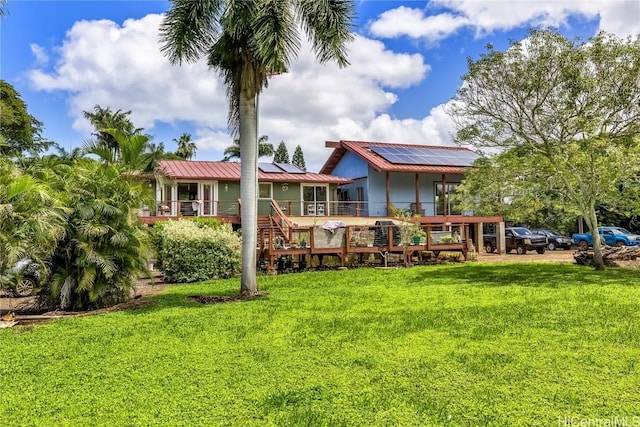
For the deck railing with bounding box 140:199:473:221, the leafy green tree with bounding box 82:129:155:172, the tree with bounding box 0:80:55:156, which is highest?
the tree with bounding box 0:80:55:156

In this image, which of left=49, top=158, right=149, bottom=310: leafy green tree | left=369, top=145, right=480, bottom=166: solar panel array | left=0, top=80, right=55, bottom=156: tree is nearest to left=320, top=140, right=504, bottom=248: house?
left=369, top=145, right=480, bottom=166: solar panel array

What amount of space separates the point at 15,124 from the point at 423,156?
24.4m

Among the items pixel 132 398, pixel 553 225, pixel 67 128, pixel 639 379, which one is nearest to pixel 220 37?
pixel 132 398

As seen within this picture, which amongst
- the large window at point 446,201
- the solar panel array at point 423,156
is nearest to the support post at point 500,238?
the large window at point 446,201

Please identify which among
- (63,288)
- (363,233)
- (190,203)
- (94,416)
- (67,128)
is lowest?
(94,416)

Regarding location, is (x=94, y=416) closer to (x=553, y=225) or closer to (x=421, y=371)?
(x=421, y=371)

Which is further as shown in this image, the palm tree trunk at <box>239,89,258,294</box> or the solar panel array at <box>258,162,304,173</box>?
the solar panel array at <box>258,162,304,173</box>

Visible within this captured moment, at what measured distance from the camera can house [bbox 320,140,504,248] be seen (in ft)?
79.0

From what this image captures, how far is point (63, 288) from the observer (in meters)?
9.23

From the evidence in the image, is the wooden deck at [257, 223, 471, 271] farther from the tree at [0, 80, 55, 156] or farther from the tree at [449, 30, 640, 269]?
the tree at [0, 80, 55, 156]

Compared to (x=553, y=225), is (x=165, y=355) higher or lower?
lower

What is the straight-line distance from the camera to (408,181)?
25.7 m

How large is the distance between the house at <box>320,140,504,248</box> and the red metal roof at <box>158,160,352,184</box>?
158 centimetres

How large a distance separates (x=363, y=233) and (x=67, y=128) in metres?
19.1
